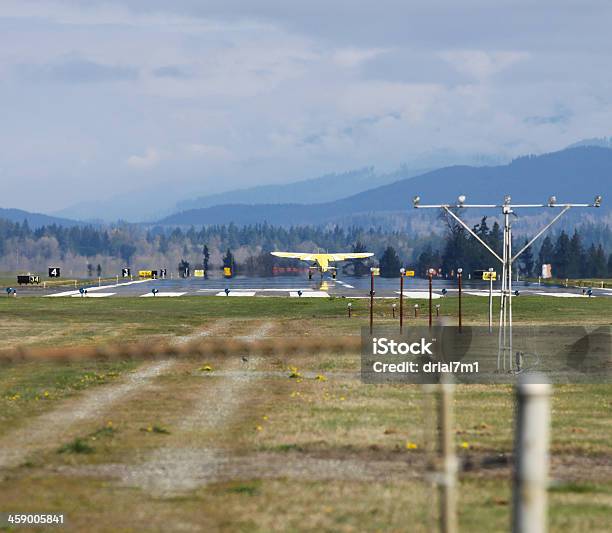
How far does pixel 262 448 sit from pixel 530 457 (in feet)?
45.7

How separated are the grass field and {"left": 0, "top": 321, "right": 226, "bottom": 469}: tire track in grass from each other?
0.05 meters

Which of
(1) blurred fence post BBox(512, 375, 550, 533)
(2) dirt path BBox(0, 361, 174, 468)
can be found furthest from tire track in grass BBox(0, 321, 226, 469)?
(1) blurred fence post BBox(512, 375, 550, 533)

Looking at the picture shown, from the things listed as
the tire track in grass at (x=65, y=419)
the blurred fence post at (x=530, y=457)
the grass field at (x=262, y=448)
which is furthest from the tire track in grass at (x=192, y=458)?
the blurred fence post at (x=530, y=457)

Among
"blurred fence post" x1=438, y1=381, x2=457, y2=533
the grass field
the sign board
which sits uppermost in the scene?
"blurred fence post" x1=438, y1=381, x2=457, y2=533

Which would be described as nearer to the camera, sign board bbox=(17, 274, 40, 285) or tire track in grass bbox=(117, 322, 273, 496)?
tire track in grass bbox=(117, 322, 273, 496)

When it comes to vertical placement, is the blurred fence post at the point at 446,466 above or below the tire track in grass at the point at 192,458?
above

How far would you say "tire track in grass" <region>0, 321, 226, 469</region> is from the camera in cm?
2190

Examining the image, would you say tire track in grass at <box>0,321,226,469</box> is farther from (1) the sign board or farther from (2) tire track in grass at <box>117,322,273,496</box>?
(1) the sign board

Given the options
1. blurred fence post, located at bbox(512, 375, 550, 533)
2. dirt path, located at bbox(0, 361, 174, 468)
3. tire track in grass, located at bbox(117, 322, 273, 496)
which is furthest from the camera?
dirt path, located at bbox(0, 361, 174, 468)

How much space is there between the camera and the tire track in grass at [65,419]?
2190 cm

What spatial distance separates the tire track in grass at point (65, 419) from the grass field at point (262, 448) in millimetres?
52

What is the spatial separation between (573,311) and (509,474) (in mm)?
75450

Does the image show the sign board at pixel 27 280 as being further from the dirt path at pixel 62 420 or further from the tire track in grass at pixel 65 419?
the dirt path at pixel 62 420

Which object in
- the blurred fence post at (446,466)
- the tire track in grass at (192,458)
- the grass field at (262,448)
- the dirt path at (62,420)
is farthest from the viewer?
the dirt path at (62,420)
